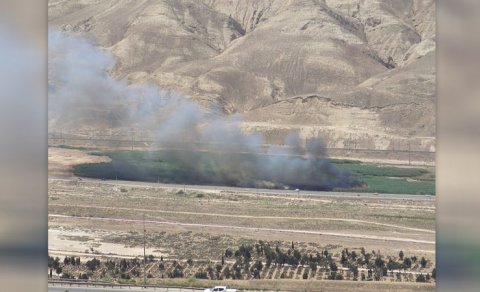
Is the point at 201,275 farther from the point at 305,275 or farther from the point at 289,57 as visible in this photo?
the point at 289,57

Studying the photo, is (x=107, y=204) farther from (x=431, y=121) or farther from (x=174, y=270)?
(x=431, y=121)

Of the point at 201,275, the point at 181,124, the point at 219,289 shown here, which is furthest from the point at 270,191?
the point at 219,289

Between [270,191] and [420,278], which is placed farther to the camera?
[270,191]

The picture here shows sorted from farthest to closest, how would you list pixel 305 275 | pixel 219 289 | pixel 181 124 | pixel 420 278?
pixel 181 124
pixel 305 275
pixel 420 278
pixel 219 289

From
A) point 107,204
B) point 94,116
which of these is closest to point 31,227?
point 107,204

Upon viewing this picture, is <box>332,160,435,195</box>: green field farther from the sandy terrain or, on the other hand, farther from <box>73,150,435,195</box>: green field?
the sandy terrain

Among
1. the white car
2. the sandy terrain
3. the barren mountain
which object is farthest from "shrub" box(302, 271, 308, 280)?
the sandy terrain

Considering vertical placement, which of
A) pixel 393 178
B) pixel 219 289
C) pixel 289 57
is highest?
pixel 289 57
